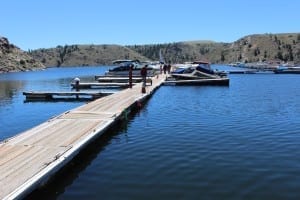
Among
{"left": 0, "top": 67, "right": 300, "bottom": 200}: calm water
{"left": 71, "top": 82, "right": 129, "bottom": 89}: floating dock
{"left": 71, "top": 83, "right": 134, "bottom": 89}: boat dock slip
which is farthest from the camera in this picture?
{"left": 71, "top": 82, "right": 129, "bottom": 89}: floating dock

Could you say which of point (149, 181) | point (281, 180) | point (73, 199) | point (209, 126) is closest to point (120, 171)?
point (149, 181)

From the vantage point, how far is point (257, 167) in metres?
13.9

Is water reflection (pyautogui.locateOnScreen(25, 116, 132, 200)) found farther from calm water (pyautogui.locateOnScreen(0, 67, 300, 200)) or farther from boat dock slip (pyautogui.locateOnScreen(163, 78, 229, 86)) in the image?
boat dock slip (pyautogui.locateOnScreen(163, 78, 229, 86))

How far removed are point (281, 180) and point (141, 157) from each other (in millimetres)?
5040

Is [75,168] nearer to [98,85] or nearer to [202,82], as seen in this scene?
[98,85]

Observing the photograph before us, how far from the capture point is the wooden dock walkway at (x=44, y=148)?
1065 cm

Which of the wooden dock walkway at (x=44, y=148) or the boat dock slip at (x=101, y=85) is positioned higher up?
the wooden dock walkway at (x=44, y=148)

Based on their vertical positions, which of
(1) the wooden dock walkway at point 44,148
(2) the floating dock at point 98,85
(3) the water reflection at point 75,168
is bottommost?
(3) the water reflection at point 75,168

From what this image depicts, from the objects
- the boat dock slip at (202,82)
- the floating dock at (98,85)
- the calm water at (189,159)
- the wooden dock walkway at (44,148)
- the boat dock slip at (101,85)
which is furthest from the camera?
the boat dock slip at (202,82)

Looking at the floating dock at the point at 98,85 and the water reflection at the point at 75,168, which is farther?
the floating dock at the point at 98,85

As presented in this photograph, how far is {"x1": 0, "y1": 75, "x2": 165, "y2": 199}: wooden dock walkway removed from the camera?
34.9 ft

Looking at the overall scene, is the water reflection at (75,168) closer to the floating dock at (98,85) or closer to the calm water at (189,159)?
the calm water at (189,159)

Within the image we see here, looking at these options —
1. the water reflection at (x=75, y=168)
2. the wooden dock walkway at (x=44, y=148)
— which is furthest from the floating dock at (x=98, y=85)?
the water reflection at (x=75, y=168)

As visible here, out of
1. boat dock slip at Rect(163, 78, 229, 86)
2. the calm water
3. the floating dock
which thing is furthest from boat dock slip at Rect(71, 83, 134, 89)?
the calm water
